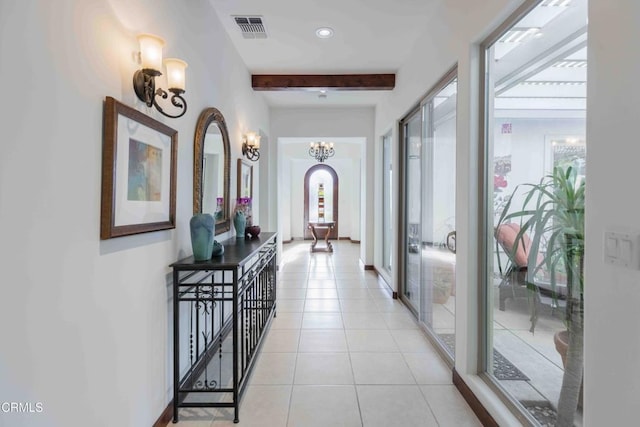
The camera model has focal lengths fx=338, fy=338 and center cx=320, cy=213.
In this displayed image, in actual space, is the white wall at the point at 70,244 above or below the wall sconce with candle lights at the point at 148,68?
below

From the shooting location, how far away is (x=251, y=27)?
3.38 m

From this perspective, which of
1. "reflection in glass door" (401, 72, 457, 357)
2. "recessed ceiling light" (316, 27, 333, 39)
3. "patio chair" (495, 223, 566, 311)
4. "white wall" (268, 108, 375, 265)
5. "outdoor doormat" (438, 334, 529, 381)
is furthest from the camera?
"white wall" (268, 108, 375, 265)

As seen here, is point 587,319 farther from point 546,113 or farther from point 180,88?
point 180,88

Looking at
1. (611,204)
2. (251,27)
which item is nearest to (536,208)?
(611,204)

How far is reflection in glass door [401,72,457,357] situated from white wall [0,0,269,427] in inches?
89.7

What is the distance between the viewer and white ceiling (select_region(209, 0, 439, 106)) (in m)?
3.02

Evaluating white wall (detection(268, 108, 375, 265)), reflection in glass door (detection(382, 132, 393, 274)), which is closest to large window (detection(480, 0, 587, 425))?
reflection in glass door (detection(382, 132, 393, 274))

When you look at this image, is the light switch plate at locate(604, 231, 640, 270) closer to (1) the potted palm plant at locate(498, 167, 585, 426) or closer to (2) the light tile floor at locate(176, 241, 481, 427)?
(1) the potted palm plant at locate(498, 167, 585, 426)

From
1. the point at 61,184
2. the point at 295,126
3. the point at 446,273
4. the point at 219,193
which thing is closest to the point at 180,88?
the point at 61,184

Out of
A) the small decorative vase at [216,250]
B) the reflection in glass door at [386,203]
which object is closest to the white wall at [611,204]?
the small decorative vase at [216,250]

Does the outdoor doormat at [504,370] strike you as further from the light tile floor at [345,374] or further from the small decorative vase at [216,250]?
the small decorative vase at [216,250]

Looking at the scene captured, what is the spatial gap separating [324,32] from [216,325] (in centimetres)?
310

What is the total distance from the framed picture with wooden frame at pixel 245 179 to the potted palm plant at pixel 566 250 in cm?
320

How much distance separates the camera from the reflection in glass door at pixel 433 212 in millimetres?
2936
